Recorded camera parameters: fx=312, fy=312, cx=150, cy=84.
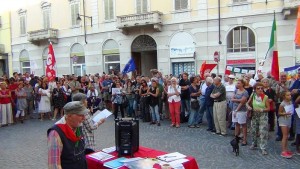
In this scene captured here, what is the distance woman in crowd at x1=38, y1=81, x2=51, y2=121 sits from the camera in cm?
1348

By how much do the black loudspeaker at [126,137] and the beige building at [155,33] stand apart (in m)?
13.3

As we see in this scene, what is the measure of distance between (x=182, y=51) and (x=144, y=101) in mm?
11228

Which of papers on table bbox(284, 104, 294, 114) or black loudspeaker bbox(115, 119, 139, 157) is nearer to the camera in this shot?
black loudspeaker bbox(115, 119, 139, 157)

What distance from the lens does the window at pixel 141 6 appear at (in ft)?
79.5

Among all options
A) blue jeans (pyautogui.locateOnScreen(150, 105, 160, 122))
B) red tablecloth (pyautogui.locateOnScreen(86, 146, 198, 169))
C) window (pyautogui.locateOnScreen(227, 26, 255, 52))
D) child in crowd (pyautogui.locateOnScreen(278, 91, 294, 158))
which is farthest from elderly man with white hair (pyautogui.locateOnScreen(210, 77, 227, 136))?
window (pyautogui.locateOnScreen(227, 26, 255, 52))

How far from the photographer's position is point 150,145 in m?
8.50

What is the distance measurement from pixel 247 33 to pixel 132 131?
700 inches

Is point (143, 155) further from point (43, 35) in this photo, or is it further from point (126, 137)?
point (43, 35)

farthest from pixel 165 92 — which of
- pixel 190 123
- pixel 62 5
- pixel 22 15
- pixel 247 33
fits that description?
pixel 22 15

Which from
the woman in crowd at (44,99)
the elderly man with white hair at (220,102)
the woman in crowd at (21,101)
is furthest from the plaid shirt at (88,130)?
the woman in crowd at (21,101)

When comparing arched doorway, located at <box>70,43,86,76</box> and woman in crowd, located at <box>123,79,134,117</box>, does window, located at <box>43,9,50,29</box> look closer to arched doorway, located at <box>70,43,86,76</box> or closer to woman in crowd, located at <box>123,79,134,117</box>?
arched doorway, located at <box>70,43,86,76</box>

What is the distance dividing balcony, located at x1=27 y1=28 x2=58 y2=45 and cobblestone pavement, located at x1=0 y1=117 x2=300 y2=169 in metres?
18.0

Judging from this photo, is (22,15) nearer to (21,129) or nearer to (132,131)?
(21,129)

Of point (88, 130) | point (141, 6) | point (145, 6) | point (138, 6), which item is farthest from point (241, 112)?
point (138, 6)
